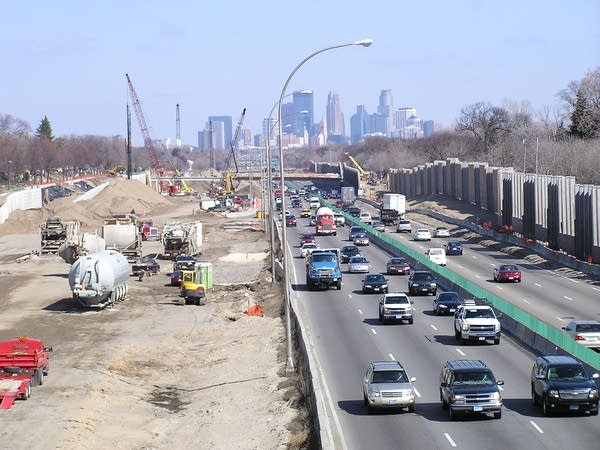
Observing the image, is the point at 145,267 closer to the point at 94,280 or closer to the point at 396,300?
the point at 94,280

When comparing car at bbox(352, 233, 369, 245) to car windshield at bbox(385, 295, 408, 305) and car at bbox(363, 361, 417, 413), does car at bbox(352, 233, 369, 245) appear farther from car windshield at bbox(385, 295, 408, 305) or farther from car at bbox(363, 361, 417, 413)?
car at bbox(363, 361, 417, 413)

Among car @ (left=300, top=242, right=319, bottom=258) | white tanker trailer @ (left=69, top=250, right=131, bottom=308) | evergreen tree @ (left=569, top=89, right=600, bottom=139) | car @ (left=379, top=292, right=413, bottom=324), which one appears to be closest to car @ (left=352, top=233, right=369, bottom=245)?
car @ (left=300, top=242, right=319, bottom=258)

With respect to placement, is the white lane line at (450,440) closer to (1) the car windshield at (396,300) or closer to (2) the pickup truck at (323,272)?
(1) the car windshield at (396,300)

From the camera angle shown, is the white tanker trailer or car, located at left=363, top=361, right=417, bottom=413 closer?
car, located at left=363, top=361, right=417, bottom=413

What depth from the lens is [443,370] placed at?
30.7 meters

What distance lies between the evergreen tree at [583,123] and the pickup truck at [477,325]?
113488mm

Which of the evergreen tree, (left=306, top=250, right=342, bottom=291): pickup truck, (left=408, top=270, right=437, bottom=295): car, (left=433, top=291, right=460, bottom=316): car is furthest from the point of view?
the evergreen tree

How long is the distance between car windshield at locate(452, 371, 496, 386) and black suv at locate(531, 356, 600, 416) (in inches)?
55.2

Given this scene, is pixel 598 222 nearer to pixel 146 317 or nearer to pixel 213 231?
pixel 146 317

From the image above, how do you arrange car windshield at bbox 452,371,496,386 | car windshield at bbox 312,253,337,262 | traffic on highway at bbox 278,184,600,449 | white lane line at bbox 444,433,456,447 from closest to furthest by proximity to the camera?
white lane line at bbox 444,433,456,447
traffic on highway at bbox 278,184,600,449
car windshield at bbox 452,371,496,386
car windshield at bbox 312,253,337,262

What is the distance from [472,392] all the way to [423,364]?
10.3 m

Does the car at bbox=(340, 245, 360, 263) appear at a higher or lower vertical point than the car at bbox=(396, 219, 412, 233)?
higher

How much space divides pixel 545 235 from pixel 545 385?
6985cm

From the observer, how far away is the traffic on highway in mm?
27688
